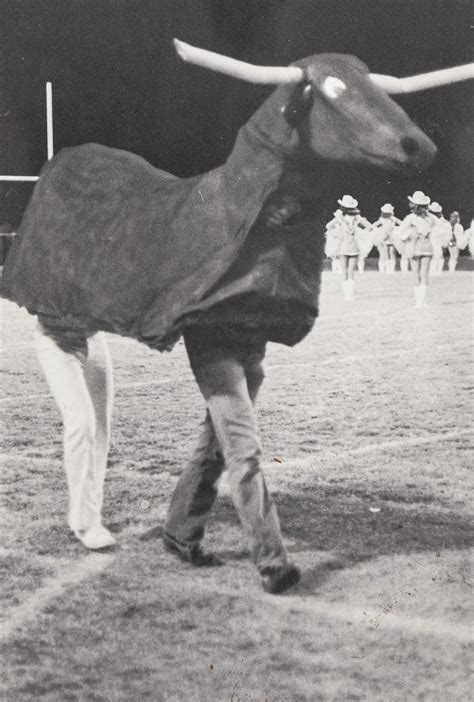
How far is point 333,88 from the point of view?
8.52ft

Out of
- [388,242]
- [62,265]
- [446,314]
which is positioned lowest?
[388,242]

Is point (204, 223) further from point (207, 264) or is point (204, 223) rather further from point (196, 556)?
point (196, 556)

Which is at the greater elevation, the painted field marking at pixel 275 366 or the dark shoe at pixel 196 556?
the dark shoe at pixel 196 556

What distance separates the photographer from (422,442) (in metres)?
5.03

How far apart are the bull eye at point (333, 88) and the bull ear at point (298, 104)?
0.13 feet

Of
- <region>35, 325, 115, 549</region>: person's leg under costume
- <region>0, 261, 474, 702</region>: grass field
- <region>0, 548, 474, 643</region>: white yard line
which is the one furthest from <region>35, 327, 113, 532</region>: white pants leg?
<region>0, 548, 474, 643</region>: white yard line

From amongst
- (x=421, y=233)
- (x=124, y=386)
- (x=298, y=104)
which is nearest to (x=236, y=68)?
(x=298, y=104)

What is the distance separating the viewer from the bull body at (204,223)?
261cm

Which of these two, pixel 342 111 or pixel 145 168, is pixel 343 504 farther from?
pixel 342 111

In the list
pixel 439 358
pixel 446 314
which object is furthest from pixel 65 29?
Result: pixel 446 314

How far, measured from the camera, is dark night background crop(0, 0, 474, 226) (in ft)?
11.2

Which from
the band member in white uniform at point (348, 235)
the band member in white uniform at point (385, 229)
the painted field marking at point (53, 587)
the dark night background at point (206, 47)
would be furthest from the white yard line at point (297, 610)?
the band member in white uniform at point (385, 229)

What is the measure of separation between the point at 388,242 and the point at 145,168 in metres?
16.8

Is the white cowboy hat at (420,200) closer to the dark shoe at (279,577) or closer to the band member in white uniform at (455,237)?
the band member in white uniform at (455,237)
